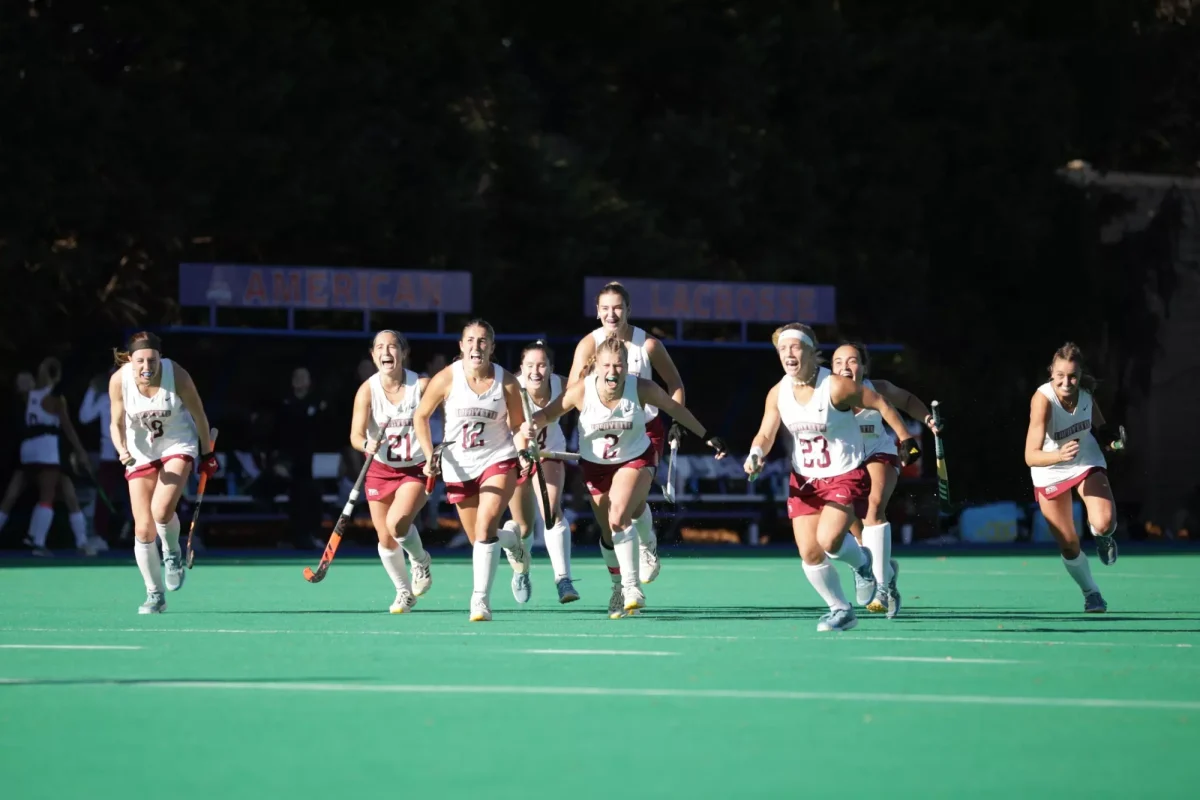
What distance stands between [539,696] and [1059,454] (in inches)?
245

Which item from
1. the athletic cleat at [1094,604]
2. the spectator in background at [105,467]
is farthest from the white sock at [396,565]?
the spectator in background at [105,467]

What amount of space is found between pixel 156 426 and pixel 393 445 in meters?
1.60

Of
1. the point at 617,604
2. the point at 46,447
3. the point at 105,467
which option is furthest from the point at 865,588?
the point at 105,467

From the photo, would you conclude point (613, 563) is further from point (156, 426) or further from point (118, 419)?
point (118, 419)

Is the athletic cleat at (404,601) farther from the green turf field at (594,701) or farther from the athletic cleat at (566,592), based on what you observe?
the athletic cleat at (566,592)

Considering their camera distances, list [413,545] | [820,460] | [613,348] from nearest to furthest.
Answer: [820,460] → [613,348] → [413,545]

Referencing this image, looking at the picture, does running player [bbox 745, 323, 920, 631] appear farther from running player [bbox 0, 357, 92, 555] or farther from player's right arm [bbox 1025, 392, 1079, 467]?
running player [bbox 0, 357, 92, 555]

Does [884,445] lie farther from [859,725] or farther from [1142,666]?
[859,725]

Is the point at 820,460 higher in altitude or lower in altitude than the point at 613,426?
lower

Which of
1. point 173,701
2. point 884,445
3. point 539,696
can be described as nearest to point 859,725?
point 539,696

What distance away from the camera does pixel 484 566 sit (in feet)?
49.2

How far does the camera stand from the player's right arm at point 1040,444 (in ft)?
49.9

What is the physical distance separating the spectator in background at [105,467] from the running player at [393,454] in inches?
352

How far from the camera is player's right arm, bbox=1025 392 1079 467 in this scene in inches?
598
